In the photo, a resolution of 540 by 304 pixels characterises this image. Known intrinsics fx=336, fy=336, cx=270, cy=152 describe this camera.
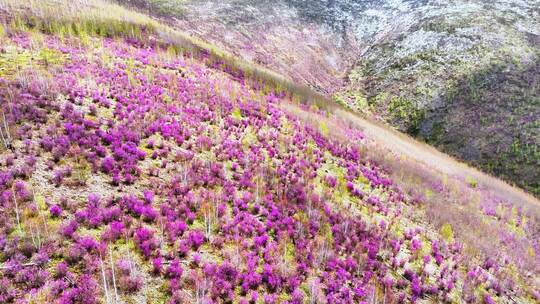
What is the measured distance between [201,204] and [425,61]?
52384mm

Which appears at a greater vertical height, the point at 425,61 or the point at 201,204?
the point at 425,61

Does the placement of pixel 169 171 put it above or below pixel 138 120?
below

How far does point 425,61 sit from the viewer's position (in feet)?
176

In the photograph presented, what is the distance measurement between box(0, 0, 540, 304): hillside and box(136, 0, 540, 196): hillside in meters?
17.0

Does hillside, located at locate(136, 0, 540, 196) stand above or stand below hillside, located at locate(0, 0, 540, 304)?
above

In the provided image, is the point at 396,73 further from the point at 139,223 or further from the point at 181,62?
the point at 139,223

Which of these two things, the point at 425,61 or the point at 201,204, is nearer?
the point at 201,204

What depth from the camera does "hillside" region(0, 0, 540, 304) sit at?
8.73 metres

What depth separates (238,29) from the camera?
51.4 metres

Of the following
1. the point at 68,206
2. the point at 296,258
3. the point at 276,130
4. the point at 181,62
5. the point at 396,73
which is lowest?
the point at 296,258

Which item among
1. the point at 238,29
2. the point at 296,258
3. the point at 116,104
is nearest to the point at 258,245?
the point at 296,258

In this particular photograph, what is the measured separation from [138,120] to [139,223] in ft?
22.1

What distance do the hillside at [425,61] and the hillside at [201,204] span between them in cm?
1699

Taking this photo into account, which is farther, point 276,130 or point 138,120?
point 276,130
